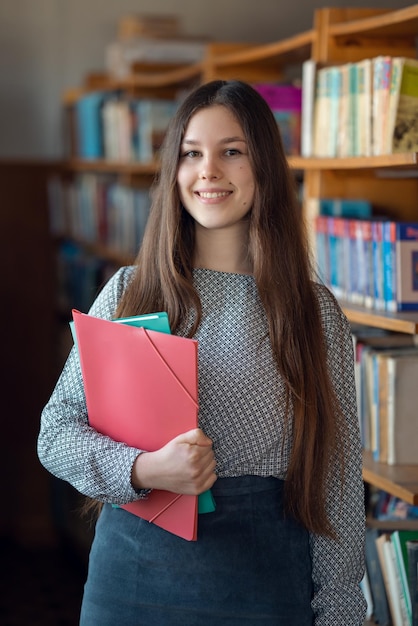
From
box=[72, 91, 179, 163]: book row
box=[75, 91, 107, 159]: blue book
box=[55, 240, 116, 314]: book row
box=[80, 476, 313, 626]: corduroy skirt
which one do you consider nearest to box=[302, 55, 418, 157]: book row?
box=[80, 476, 313, 626]: corduroy skirt

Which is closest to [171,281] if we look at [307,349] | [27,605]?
[307,349]

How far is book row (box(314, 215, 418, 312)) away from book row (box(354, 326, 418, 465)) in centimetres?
12

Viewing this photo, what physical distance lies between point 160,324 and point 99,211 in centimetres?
306

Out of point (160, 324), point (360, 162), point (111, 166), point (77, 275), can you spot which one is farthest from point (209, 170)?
point (77, 275)

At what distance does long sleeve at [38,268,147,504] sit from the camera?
145 cm

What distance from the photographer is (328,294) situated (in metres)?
1.65

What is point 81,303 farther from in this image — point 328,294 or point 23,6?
point 328,294

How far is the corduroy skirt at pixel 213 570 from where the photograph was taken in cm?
150

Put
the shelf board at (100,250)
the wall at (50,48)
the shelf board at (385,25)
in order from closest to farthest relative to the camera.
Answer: the shelf board at (385,25)
the shelf board at (100,250)
the wall at (50,48)

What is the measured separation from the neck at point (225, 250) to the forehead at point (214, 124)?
0.15 meters

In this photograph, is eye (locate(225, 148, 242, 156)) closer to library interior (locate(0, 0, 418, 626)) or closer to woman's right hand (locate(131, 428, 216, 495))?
library interior (locate(0, 0, 418, 626))

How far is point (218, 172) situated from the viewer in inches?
61.5

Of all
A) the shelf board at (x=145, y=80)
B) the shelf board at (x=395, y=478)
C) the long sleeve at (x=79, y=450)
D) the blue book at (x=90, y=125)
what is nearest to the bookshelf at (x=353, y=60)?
Answer: the shelf board at (x=395, y=478)

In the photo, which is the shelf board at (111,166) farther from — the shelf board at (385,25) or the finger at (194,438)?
the finger at (194,438)
